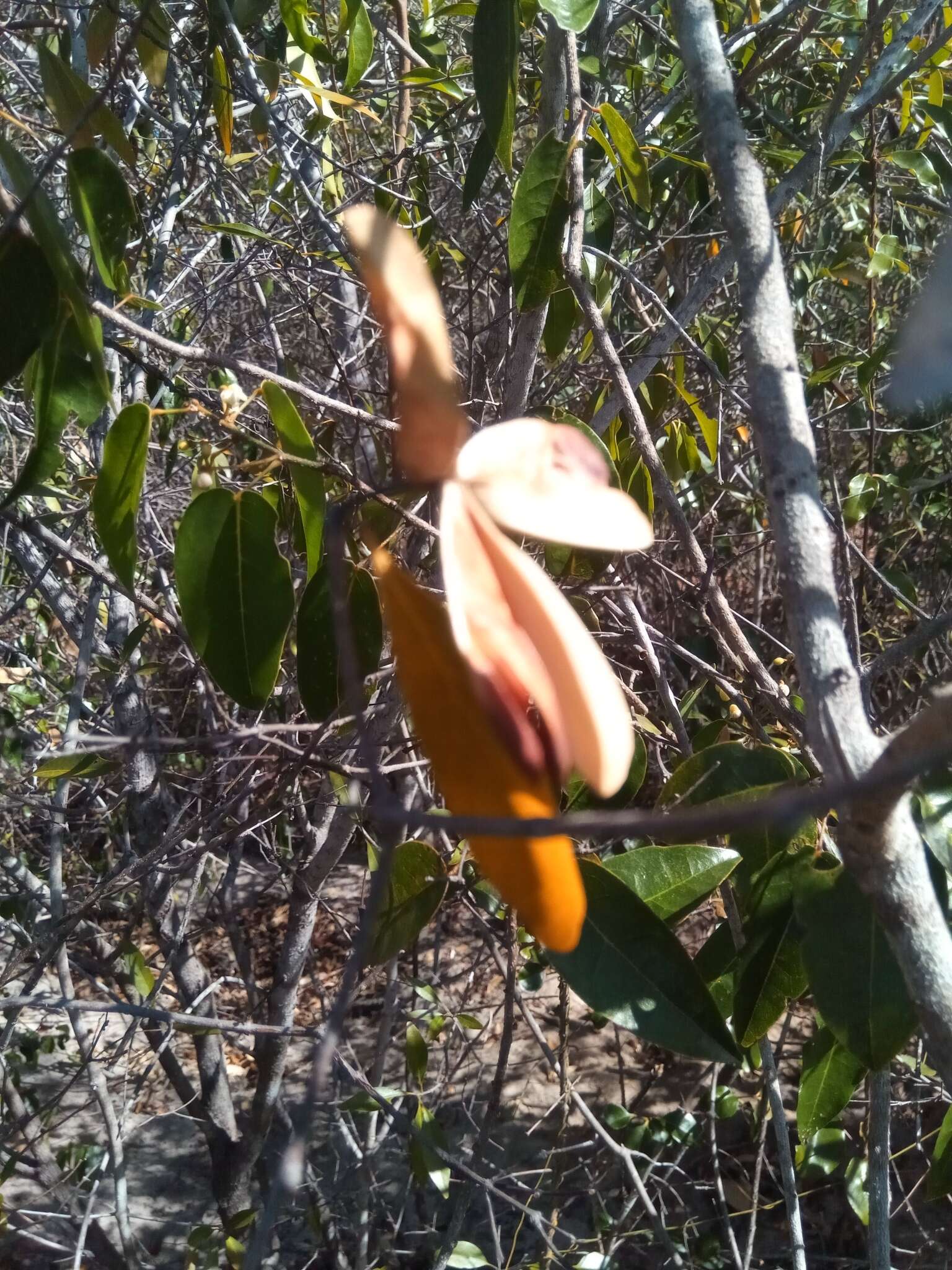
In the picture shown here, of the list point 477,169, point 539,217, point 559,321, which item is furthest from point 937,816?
point 477,169

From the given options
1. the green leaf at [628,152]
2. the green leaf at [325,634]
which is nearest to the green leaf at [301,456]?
the green leaf at [325,634]

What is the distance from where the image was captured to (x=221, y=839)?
1.22 meters

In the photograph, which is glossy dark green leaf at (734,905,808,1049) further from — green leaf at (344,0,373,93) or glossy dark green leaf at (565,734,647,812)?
green leaf at (344,0,373,93)

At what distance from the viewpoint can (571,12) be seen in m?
0.72

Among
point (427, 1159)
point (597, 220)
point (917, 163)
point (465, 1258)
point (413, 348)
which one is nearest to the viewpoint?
point (413, 348)

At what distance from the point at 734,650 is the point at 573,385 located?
4.16 ft

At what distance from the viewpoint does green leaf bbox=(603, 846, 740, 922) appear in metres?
0.62

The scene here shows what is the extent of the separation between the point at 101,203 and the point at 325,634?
359 millimetres

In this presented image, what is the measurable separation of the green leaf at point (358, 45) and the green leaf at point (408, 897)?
1.04m

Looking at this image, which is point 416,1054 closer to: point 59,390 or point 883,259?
point 59,390

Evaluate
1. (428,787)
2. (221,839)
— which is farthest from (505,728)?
(428,787)

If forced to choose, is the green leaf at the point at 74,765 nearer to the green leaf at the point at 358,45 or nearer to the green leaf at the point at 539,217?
the green leaf at the point at 539,217

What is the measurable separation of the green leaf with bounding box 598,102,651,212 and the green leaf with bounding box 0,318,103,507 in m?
0.57

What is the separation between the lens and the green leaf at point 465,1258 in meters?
1.47
